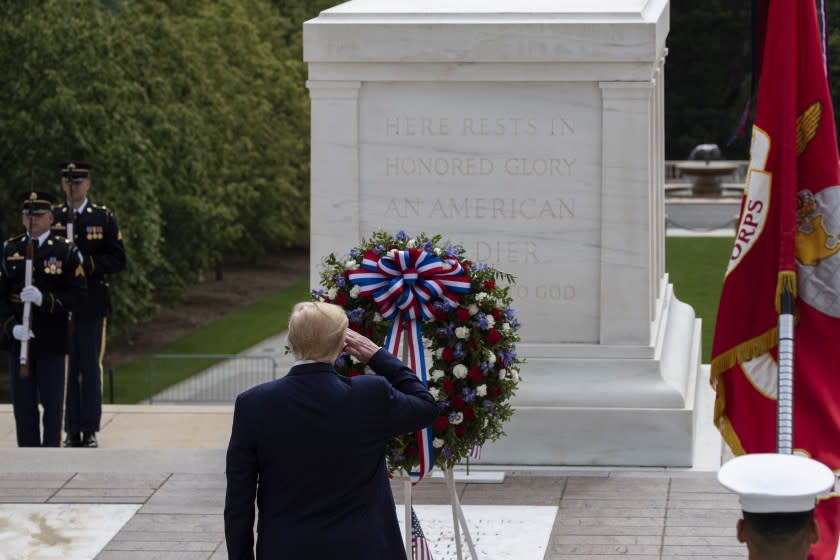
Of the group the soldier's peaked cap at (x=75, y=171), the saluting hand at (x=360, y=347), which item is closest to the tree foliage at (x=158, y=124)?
the soldier's peaked cap at (x=75, y=171)

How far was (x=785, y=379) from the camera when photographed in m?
6.14

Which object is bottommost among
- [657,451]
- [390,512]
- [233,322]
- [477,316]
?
[233,322]

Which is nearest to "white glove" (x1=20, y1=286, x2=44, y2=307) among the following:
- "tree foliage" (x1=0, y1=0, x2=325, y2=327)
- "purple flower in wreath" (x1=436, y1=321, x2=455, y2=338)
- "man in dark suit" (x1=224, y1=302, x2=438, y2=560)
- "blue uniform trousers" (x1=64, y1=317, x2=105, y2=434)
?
"blue uniform trousers" (x1=64, y1=317, x2=105, y2=434)

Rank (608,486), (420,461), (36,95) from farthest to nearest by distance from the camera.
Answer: (36,95) < (608,486) < (420,461)

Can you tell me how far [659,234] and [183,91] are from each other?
65.1 ft

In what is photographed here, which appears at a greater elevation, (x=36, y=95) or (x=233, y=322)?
(x=36, y=95)

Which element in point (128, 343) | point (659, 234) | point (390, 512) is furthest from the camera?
point (128, 343)

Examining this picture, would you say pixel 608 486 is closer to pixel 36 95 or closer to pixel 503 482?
pixel 503 482

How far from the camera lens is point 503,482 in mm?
9680

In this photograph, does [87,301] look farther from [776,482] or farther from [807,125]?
[776,482]

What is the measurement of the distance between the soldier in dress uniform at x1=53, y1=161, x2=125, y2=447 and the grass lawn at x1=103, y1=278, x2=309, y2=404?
34.9ft

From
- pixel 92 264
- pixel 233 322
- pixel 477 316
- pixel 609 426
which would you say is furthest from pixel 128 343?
pixel 477 316

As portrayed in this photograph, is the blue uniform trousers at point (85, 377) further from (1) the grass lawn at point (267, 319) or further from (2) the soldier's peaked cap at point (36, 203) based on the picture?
(1) the grass lawn at point (267, 319)

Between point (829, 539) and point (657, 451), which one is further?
point (657, 451)
